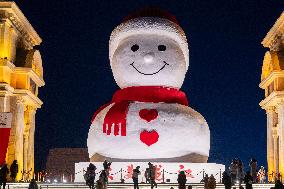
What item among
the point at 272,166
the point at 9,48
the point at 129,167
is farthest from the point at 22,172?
the point at 272,166

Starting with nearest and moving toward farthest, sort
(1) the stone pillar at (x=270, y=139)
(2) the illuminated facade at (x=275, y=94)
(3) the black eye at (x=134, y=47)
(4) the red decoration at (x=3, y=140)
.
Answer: (4) the red decoration at (x=3, y=140) < (3) the black eye at (x=134, y=47) < (2) the illuminated facade at (x=275, y=94) < (1) the stone pillar at (x=270, y=139)

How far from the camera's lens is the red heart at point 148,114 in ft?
128

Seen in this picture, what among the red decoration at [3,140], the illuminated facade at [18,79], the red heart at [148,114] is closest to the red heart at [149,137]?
the red heart at [148,114]

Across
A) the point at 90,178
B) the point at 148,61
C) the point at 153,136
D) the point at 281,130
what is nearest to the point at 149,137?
the point at 153,136

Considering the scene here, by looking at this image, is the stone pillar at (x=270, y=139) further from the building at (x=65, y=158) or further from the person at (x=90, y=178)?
the person at (x=90, y=178)

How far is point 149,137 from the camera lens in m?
38.8

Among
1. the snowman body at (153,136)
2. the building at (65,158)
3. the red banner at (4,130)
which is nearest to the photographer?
the red banner at (4,130)

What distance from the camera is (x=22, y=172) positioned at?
5119 centimetres

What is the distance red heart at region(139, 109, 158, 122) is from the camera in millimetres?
39031

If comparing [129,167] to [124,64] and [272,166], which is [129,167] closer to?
[124,64]

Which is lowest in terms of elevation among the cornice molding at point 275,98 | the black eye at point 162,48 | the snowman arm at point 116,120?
the snowman arm at point 116,120

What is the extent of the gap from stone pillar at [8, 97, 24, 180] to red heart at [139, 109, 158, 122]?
14.6m

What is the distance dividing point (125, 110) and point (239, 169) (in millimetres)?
7096

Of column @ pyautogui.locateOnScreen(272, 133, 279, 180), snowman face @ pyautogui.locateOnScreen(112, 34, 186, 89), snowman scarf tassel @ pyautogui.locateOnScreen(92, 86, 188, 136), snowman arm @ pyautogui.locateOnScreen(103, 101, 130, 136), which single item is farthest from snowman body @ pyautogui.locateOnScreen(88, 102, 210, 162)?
column @ pyautogui.locateOnScreen(272, 133, 279, 180)
